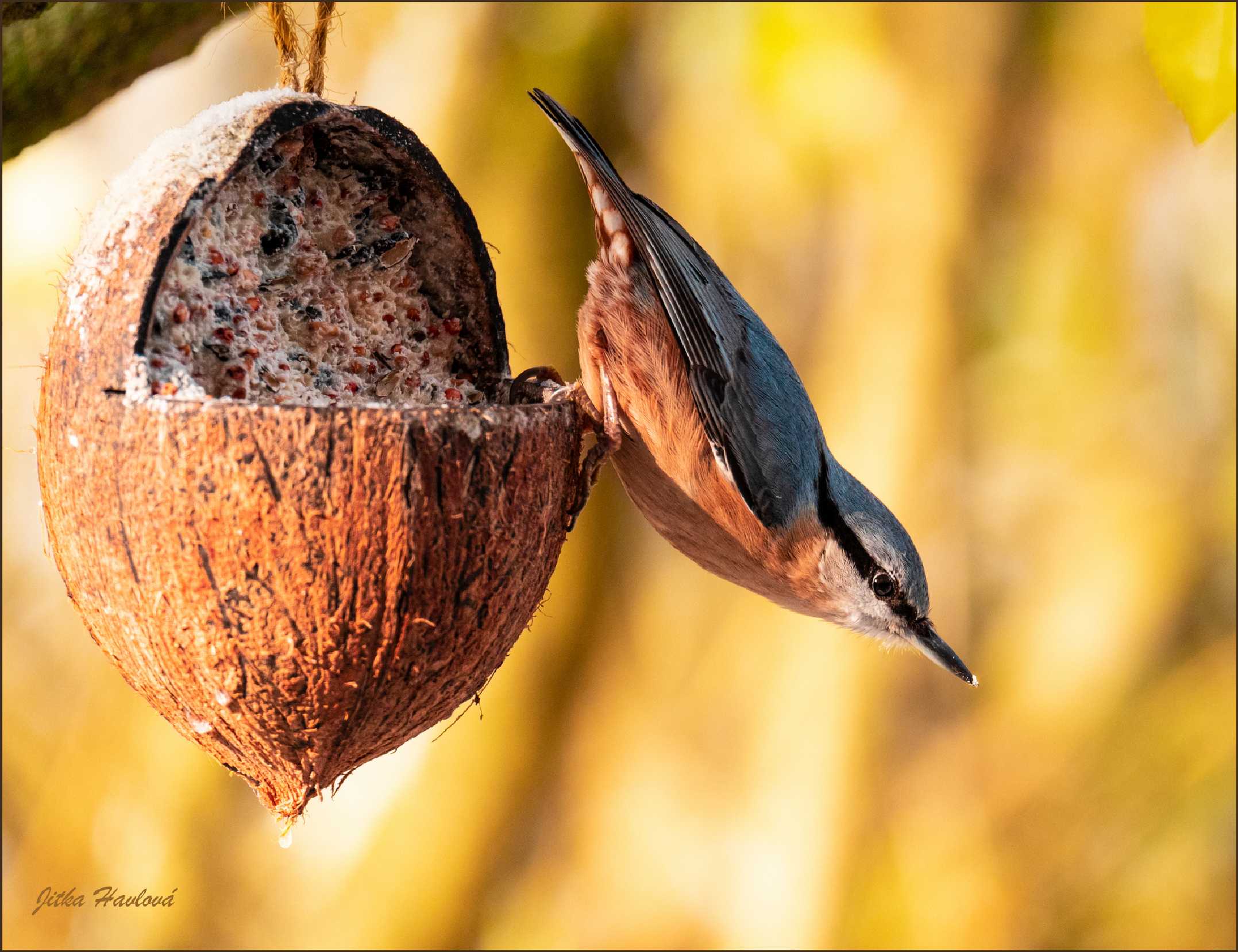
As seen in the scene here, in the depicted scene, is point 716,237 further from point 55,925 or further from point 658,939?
point 55,925

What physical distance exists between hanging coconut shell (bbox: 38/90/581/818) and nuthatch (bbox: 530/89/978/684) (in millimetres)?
431

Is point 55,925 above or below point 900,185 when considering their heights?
below

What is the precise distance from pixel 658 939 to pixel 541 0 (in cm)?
376

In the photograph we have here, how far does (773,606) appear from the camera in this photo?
14.2 ft

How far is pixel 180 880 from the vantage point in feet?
13.3

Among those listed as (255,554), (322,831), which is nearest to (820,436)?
(255,554)

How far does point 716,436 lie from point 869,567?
55 centimetres

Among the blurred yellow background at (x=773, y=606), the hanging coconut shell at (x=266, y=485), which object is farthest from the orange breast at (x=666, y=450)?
the blurred yellow background at (x=773, y=606)

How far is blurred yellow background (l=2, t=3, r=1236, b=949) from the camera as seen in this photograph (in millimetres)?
4074

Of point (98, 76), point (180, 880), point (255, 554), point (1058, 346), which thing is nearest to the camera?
point (255, 554)

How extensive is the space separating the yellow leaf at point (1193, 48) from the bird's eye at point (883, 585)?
56.9 inches

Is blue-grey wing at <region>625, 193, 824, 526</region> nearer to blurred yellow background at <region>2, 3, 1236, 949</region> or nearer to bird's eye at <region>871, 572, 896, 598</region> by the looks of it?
bird's eye at <region>871, 572, 896, 598</region>

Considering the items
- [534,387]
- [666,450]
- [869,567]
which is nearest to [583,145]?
[534,387]

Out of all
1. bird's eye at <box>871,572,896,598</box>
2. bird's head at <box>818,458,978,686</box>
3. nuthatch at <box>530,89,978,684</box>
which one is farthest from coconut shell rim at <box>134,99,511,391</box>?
bird's eye at <box>871,572,896,598</box>
